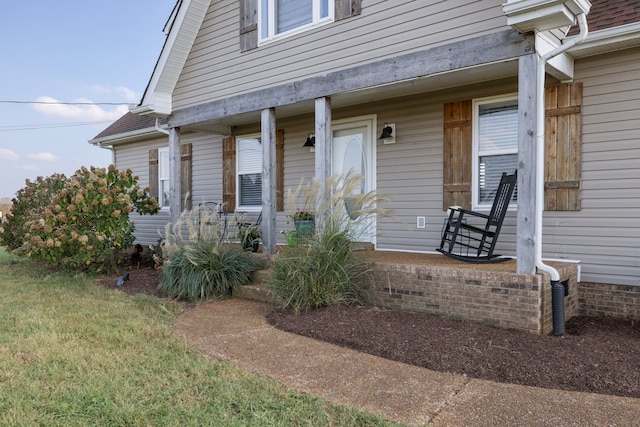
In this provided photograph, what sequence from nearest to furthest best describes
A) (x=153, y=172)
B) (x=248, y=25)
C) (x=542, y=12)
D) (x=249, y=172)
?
1. (x=542, y=12)
2. (x=248, y=25)
3. (x=249, y=172)
4. (x=153, y=172)

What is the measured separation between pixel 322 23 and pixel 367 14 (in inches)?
27.0

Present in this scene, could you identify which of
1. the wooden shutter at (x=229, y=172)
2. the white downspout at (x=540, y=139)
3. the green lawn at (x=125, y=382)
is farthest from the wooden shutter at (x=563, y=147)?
the wooden shutter at (x=229, y=172)

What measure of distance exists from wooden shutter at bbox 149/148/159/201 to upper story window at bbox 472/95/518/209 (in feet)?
24.4

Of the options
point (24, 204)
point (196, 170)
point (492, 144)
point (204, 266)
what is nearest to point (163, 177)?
point (196, 170)

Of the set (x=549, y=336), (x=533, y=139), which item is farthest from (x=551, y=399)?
(x=533, y=139)

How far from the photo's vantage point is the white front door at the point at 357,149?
680 centimetres

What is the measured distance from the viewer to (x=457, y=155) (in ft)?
19.3

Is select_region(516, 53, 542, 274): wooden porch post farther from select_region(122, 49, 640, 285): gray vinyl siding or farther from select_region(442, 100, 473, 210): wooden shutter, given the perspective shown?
select_region(442, 100, 473, 210): wooden shutter

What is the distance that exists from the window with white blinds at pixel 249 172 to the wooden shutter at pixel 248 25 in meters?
2.06

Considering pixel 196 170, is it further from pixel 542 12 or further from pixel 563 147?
pixel 542 12

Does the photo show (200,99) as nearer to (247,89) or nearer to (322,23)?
(247,89)

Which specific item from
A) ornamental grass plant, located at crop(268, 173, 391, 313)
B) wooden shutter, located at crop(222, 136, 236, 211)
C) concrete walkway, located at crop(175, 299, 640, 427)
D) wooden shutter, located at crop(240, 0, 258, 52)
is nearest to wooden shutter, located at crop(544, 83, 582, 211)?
ornamental grass plant, located at crop(268, 173, 391, 313)

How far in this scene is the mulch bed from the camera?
308cm

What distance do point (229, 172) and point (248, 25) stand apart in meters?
2.94
